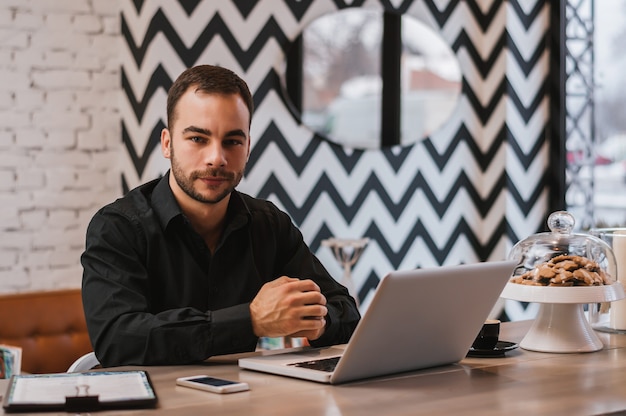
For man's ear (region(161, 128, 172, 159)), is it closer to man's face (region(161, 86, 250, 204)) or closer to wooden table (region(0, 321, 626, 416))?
man's face (region(161, 86, 250, 204))

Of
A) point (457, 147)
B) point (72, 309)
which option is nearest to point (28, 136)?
point (72, 309)

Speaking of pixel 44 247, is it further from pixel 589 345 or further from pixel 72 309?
pixel 589 345

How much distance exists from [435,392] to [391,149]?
259cm

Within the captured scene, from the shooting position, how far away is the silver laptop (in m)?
1.74

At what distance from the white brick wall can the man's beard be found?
1602mm

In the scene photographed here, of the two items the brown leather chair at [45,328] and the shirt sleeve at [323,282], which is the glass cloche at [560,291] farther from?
the brown leather chair at [45,328]

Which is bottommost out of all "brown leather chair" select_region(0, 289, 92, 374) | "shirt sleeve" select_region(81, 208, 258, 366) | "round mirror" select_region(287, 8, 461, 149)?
"brown leather chair" select_region(0, 289, 92, 374)

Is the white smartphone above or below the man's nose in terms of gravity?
below

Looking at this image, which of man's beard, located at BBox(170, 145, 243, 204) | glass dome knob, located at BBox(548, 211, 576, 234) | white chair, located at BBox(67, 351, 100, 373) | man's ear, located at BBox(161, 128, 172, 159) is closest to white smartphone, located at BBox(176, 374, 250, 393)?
white chair, located at BBox(67, 351, 100, 373)

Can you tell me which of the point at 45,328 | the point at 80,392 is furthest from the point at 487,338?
the point at 45,328

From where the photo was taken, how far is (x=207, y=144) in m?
2.19

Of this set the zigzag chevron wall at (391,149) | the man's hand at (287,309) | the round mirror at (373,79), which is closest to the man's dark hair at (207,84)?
the man's hand at (287,309)

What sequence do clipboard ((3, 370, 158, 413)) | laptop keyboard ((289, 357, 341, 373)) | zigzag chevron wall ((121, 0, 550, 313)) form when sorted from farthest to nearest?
zigzag chevron wall ((121, 0, 550, 313)), laptop keyboard ((289, 357, 341, 373)), clipboard ((3, 370, 158, 413))

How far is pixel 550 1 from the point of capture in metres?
4.53
